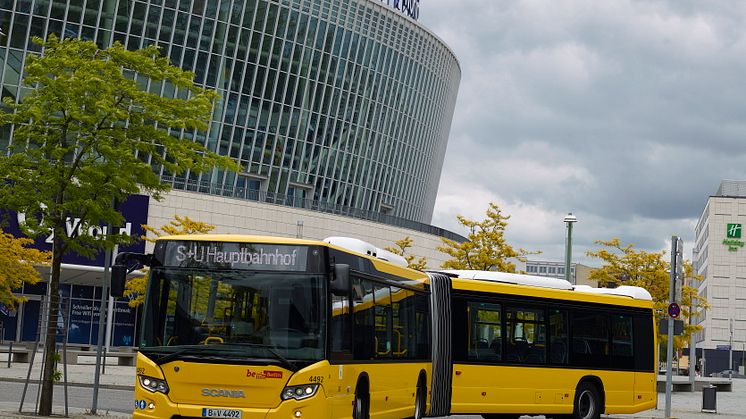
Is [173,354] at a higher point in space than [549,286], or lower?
lower

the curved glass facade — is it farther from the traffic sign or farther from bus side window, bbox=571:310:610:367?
bus side window, bbox=571:310:610:367

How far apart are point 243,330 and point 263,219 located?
2186 inches

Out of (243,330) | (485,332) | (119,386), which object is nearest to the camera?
(243,330)

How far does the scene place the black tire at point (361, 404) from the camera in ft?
52.5

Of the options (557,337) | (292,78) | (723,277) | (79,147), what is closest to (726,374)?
(723,277)

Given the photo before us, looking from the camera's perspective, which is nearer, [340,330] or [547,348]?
[340,330]

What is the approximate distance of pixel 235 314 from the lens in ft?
46.6

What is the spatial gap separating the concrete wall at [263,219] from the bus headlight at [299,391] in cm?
4961

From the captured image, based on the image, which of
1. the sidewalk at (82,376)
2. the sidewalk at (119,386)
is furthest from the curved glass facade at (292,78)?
the sidewalk at (119,386)

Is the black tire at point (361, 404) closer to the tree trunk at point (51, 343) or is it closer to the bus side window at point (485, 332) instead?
the bus side window at point (485, 332)

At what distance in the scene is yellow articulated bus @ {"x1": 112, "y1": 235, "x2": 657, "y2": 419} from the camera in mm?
14109

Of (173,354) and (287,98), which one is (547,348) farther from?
(287,98)

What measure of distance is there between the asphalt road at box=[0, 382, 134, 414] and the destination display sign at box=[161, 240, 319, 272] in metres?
7.56

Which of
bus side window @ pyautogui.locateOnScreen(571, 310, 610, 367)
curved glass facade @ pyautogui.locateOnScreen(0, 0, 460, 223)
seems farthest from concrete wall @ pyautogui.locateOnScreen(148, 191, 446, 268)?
bus side window @ pyautogui.locateOnScreen(571, 310, 610, 367)
